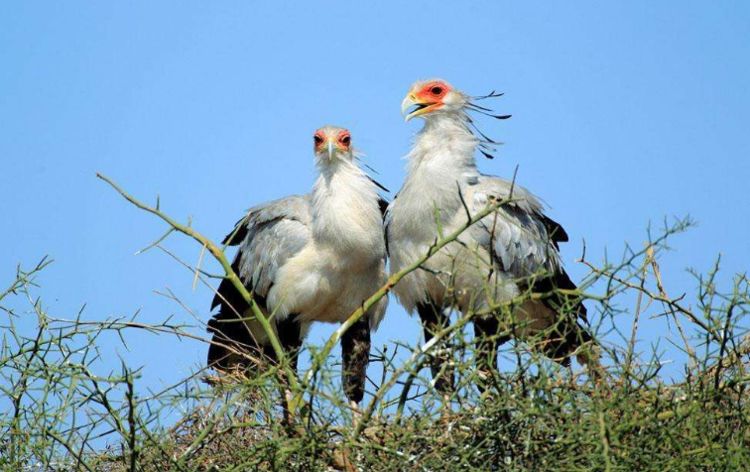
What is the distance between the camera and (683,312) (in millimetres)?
3773

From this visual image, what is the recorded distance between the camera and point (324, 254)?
6.48 meters

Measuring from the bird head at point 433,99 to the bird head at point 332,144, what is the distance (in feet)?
1.29

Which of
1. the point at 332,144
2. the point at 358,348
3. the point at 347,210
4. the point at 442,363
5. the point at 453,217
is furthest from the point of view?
the point at 358,348

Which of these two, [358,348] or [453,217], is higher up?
[453,217]

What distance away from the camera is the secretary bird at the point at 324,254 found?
20.9ft

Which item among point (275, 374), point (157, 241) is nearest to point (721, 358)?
point (275, 374)

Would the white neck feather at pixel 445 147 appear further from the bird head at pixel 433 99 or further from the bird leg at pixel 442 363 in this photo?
the bird leg at pixel 442 363

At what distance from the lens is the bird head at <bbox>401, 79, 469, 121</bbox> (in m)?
6.35

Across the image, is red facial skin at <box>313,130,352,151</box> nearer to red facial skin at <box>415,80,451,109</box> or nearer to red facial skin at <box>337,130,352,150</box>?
red facial skin at <box>337,130,352,150</box>

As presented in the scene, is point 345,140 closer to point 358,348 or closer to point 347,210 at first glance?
point 347,210

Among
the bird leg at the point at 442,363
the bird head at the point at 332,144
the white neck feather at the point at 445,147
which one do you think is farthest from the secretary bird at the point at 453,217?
the bird leg at the point at 442,363

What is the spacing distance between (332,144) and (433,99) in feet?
2.03

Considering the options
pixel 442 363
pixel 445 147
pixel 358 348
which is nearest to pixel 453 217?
pixel 445 147

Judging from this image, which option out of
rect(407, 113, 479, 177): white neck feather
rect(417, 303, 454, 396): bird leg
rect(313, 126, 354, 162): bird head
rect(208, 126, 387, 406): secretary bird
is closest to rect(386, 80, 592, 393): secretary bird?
rect(407, 113, 479, 177): white neck feather
